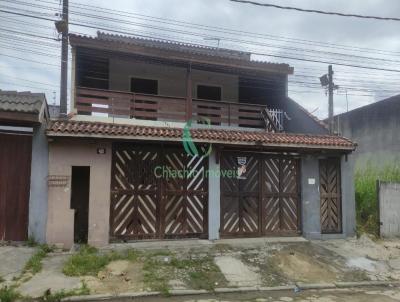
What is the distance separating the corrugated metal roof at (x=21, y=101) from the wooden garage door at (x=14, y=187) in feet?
3.02

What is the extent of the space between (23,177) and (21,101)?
1.83 meters

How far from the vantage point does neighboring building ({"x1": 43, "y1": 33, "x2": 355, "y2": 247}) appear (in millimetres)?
9766

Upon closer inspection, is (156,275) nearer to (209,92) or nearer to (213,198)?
(213,198)

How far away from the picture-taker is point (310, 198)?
11695 millimetres

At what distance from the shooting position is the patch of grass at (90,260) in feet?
25.3

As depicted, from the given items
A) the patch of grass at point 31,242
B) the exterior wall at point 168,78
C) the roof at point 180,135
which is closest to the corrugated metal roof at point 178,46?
the exterior wall at point 168,78

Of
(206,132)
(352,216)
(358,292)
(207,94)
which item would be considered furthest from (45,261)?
(207,94)

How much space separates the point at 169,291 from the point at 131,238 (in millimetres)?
3299

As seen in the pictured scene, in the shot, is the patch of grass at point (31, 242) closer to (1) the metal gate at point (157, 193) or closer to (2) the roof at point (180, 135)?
(1) the metal gate at point (157, 193)

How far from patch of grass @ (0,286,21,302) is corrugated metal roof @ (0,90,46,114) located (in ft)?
12.7

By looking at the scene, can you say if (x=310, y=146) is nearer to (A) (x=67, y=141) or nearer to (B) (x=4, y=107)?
(A) (x=67, y=141)

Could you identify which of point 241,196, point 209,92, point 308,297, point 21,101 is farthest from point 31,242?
point 209,92

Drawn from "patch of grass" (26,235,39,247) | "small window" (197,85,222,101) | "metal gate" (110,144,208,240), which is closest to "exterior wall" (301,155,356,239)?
"metal gate" (110,144,208,240)

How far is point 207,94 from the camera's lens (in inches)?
645
